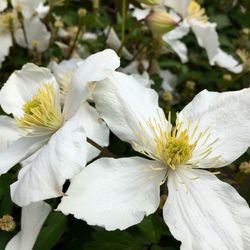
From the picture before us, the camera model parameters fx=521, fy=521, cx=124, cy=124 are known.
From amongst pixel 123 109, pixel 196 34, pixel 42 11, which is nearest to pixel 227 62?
pixel 196 34

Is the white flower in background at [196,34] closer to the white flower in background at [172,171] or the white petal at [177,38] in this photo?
the white petal at [177,38]

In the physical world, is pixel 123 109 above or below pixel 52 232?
above

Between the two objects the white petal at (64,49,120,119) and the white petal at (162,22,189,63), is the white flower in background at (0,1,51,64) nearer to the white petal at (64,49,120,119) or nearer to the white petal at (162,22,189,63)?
the white petal at (162,22,189,63)

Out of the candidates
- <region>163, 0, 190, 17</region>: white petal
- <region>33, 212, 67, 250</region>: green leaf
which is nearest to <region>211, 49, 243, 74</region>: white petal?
<region>163, 0, 190, 17</region>: white petal

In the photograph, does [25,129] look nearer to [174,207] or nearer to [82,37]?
[174,207]

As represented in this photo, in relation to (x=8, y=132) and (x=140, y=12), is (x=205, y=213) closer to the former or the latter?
(x=8, y=132)

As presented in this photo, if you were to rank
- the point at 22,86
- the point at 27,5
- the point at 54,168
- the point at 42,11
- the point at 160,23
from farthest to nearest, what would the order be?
the point at 42,11, the point at 27,5, the point at 160,23, the point at 22,86, the point at 54,168
